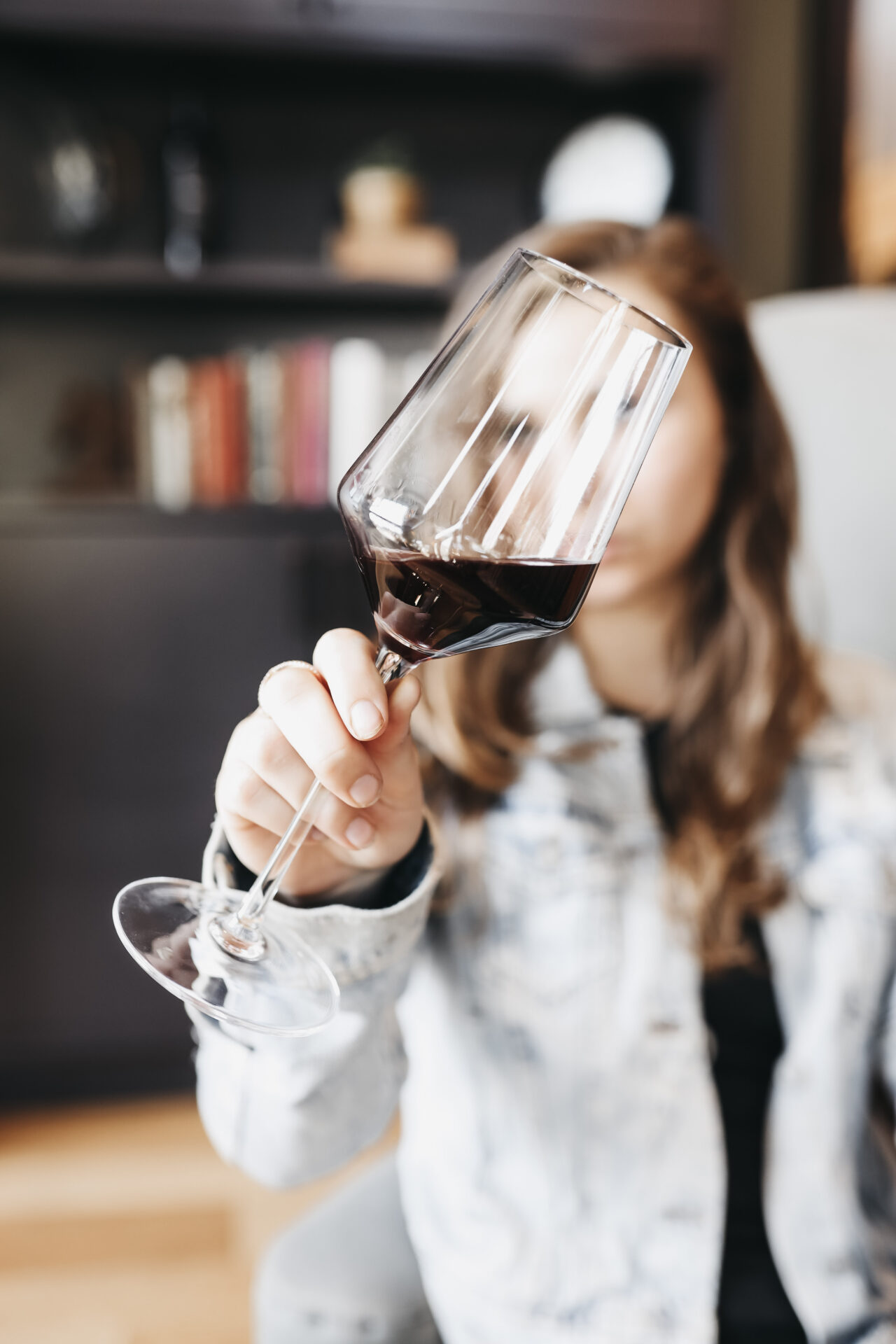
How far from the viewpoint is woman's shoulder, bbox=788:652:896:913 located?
2.93ft

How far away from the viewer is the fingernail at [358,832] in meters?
0.54

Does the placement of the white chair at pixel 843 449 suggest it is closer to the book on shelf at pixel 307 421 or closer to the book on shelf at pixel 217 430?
the book on shelf at pixel 307 421

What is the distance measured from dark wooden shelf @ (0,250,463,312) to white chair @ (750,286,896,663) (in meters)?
0.91

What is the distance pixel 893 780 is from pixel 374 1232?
22.3 inches

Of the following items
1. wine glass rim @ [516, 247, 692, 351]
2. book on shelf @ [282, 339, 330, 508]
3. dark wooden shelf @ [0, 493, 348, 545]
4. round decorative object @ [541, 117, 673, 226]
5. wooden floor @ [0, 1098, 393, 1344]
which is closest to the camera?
wine glass rim @ [516, 247, 692, 351]

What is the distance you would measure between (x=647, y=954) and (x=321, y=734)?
0.48 meters

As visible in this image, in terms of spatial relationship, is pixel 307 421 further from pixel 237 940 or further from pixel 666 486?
pixel 237 940

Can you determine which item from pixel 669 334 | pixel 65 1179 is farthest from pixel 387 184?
pixel 65 1179

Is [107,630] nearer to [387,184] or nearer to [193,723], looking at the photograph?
[193,723]

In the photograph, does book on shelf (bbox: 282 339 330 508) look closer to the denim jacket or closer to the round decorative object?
the round decorative object

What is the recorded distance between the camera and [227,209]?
2.10 metres

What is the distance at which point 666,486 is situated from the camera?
862 millimetres

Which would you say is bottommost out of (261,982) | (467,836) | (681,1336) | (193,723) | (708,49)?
(193,723)

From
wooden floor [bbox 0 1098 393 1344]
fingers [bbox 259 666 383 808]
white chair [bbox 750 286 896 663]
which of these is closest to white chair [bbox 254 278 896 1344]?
white chair [bbox 750 286 896 663]
